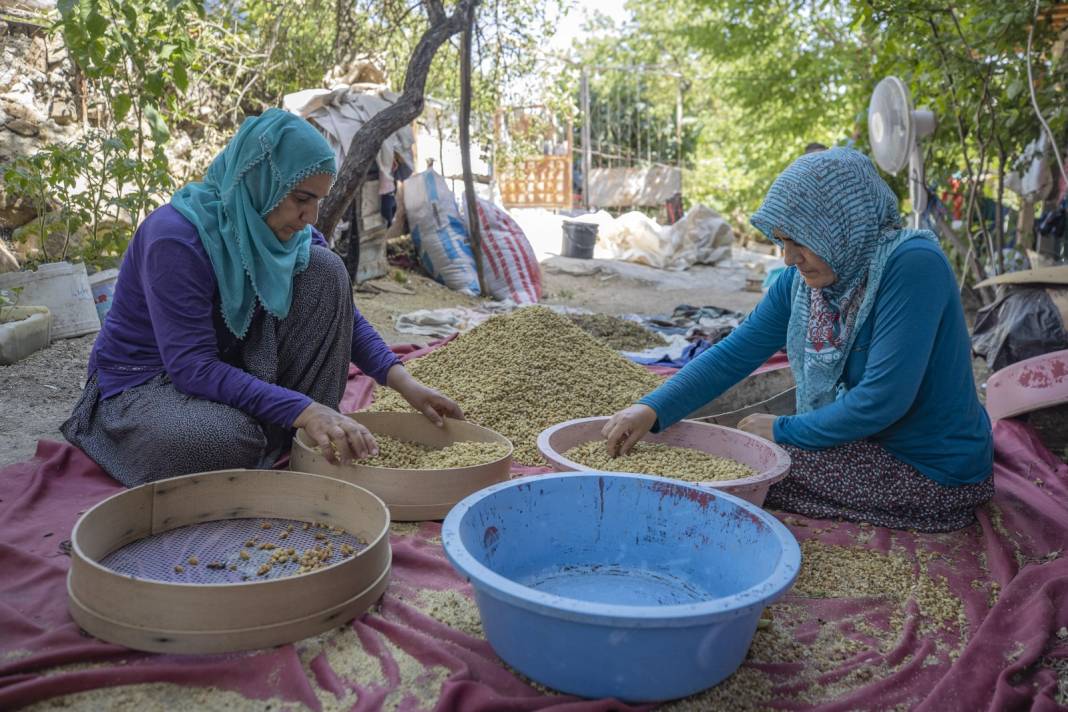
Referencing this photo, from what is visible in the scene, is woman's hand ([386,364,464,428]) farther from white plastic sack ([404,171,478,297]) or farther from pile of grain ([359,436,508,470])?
white plastic sack ([404,171,478,297])

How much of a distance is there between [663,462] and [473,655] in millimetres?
923

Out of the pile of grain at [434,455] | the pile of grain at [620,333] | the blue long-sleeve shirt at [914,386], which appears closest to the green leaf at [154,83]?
the pile of grain at [620,333]

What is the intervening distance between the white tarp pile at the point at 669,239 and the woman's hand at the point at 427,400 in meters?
7.72

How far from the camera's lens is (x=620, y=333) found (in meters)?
4.92

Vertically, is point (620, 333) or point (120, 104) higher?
point (120, 104)

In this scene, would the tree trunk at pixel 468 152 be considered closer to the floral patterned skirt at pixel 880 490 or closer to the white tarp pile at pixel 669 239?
the white tarp pile at pixel 669 239

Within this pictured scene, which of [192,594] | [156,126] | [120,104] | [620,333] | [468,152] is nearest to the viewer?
[192,594]

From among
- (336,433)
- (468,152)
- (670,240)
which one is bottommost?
(670,240)

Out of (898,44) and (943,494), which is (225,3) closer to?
(898,44)

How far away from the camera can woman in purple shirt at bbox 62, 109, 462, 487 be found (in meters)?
2.02

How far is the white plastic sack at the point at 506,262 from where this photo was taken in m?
6.73

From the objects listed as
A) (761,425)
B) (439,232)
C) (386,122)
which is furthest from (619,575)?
(439,232)

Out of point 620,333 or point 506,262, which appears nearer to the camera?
point 620,333

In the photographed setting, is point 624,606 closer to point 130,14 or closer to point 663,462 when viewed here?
point 663,462
